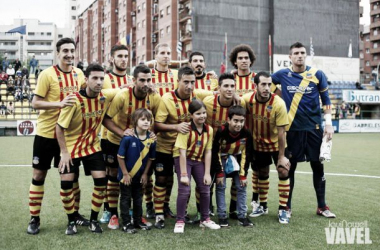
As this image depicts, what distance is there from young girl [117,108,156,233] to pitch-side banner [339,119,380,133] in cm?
2807

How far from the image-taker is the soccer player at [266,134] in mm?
5652

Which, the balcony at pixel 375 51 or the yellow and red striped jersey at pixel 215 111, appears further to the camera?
the balcony at pixel 375 51

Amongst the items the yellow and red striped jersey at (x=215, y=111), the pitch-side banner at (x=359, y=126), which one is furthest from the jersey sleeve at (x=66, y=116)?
the pitch-side banner at (x=359, y=126)

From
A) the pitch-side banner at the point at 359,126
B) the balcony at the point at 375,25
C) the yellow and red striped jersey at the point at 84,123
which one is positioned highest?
the balcony at the point at 375,25

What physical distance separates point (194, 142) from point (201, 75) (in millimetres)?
1490

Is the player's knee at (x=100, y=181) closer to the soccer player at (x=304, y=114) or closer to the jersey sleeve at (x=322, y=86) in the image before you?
the soccer player at (x=304, y=114)

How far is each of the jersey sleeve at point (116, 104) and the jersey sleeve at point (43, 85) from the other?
85cm

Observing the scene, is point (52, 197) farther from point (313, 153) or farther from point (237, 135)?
point (313, 153)

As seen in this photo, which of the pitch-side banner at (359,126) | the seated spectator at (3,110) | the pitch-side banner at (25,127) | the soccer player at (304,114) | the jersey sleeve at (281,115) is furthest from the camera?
the pitch-side banner at (359,126)

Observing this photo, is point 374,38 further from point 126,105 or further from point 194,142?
point 126,105

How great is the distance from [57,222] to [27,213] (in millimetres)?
802

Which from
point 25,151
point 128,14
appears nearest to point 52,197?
point 25,151

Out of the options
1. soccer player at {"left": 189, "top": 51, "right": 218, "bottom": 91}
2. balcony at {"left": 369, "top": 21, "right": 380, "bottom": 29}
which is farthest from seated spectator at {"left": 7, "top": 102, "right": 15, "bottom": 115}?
balcony at {"left": 369, "top": 21, "right": 380, "bottom": 29}

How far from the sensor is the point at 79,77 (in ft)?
18.7
